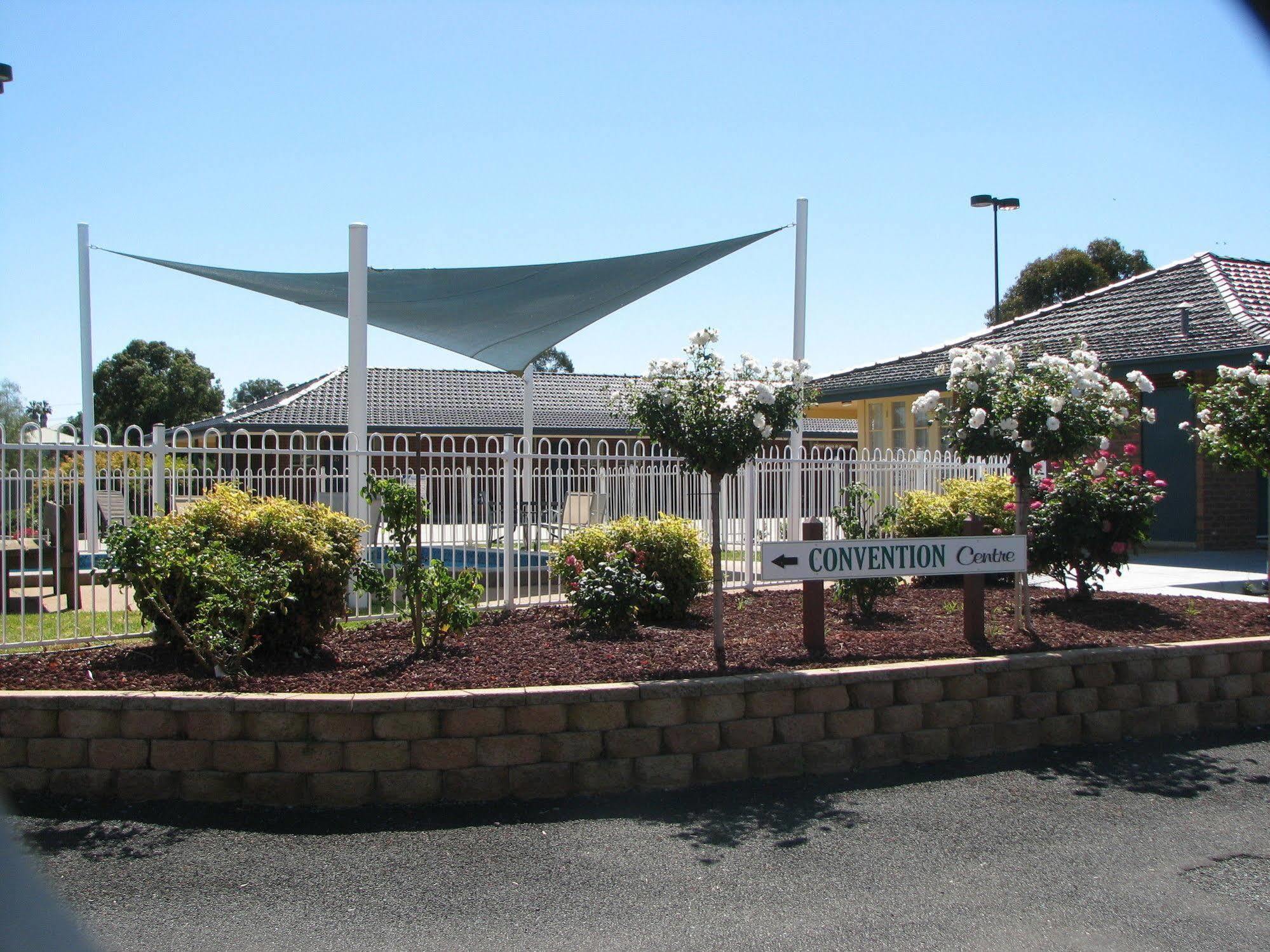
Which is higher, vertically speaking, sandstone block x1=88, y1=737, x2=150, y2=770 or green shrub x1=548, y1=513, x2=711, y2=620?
green shrub x1=548, y1=513, x2=711, y2=620

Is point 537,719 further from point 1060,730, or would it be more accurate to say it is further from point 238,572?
point 1060,730

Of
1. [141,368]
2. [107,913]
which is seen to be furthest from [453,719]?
[141,368]

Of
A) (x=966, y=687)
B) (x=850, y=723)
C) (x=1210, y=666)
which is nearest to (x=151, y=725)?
(x=850, y=723)

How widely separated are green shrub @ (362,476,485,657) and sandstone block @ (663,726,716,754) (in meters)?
1.72

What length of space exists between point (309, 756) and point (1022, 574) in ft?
16.2

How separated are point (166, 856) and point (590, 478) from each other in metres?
5.21

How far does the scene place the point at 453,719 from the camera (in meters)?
5.40

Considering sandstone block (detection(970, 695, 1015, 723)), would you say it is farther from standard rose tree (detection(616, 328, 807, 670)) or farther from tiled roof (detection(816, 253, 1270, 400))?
tiled roof (detection(816, 253, 1270, 400))

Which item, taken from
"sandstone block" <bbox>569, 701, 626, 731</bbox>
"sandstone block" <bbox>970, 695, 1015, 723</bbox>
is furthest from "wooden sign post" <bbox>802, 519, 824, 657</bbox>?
"sandstone block" <bbox>569, 701, 626, 731</bbox>

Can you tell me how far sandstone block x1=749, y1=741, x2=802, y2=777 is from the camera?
579cm

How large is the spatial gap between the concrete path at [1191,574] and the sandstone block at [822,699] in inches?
210

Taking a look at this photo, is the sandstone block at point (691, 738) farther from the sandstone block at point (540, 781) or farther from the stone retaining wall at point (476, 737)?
the sandstone block at point (540, 781)

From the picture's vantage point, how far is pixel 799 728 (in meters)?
5.91

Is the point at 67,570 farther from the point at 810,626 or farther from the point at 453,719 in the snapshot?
the point at 810,626
